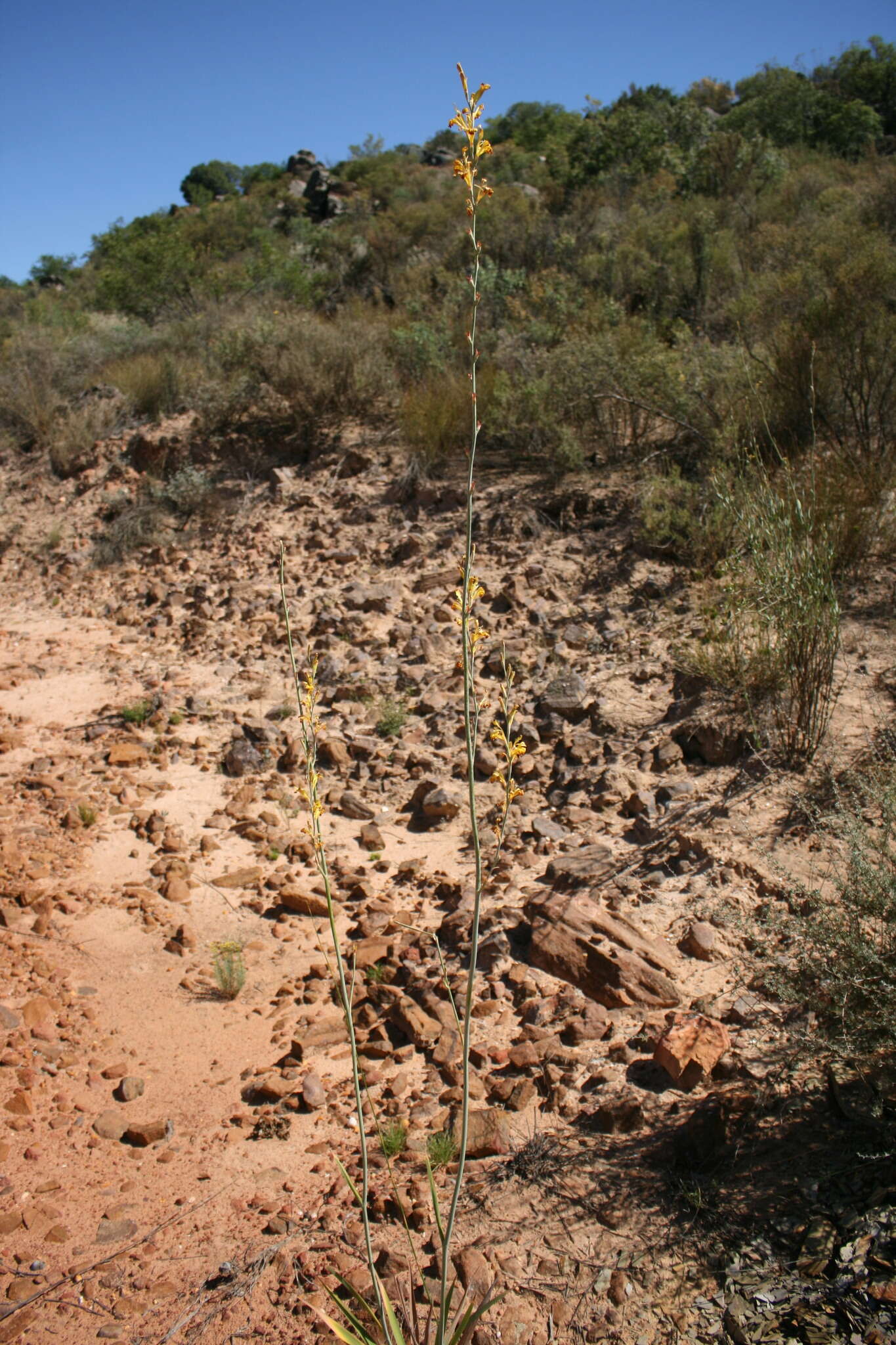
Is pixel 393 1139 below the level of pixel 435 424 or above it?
below

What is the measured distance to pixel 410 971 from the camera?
10.5 ft

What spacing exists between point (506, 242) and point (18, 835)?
9942mm

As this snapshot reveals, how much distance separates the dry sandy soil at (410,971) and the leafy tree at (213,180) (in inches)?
1498

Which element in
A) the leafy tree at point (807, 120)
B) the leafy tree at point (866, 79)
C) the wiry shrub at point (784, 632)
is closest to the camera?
the wiry shrub at point (784, 632)

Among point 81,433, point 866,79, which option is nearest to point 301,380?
point 81,433

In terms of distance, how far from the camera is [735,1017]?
2691 mm

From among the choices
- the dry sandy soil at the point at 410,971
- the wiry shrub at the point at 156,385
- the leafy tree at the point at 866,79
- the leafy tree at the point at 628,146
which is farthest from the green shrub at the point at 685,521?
the leafy tree at the point at 866,79

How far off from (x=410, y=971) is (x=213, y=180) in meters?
42.6

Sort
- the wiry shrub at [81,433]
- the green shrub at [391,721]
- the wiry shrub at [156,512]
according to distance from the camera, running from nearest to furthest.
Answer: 1. the green shrub at [391,721]
2. the wiry shrub at [156,512]
3. the wiry shrub at [81,433]

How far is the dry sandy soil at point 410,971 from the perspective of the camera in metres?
2.04

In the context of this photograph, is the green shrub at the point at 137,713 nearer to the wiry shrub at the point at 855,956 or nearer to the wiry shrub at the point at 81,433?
the wiry shrub at the point at 855,956

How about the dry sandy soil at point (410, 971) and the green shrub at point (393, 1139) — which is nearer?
the dry sandy soil at point (410, 971)

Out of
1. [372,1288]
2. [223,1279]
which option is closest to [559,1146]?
[372,1288]

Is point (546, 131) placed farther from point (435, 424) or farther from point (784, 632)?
point (784, 632)
